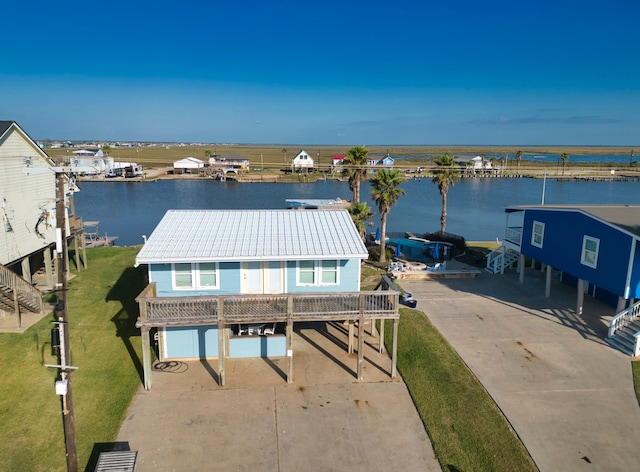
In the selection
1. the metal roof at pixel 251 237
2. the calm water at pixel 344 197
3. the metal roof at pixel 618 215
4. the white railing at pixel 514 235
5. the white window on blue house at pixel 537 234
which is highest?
the metal roof at pixel 618 215

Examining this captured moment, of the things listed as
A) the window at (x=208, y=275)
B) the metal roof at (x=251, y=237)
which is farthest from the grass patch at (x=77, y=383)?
the metal roof at (x=251, y=237)

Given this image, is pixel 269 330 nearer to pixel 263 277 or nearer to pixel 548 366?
pixel 263 277

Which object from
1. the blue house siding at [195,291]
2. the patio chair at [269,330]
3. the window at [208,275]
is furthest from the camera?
the patio chair at [269,330]

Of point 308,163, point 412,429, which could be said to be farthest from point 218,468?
point 308,163

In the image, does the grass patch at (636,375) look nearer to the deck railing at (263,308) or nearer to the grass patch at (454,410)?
the grass patch at (454,410)

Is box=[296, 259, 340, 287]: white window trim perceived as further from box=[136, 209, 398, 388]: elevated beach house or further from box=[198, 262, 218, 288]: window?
box=[198, 262, 218, 288]: window

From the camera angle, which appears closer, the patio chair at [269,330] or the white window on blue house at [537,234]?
the patio chair at [269,330]

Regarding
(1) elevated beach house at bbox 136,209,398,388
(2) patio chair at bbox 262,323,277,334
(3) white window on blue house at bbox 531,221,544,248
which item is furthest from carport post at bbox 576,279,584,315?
(2) patio chair at bbox 262,323,277,334
